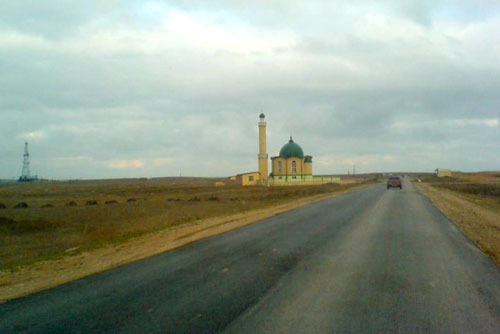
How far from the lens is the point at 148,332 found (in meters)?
5.55

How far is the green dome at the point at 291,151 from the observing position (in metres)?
79.2

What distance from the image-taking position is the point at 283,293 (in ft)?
24.1

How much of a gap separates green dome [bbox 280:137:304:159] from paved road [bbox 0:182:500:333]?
66736 mm

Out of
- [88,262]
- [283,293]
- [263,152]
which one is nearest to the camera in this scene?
[283,293]

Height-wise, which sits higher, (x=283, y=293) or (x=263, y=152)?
(x=263, y=152)

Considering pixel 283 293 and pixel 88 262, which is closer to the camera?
pixel 283 293

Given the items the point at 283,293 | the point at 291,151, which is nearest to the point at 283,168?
the point at 291,151

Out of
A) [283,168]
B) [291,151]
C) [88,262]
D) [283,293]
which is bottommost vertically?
[88,262]

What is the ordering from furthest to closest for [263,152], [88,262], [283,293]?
1. [263,152]
2. [88,262]
3. [283,293]

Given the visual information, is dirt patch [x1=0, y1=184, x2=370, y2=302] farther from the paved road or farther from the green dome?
the green dome

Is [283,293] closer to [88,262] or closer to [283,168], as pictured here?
[88,262]

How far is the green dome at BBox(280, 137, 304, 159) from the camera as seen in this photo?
79.2m

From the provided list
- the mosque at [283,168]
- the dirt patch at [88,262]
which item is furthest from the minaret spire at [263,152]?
the dirt patch at [88,262]

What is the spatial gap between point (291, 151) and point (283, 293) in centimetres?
7243
